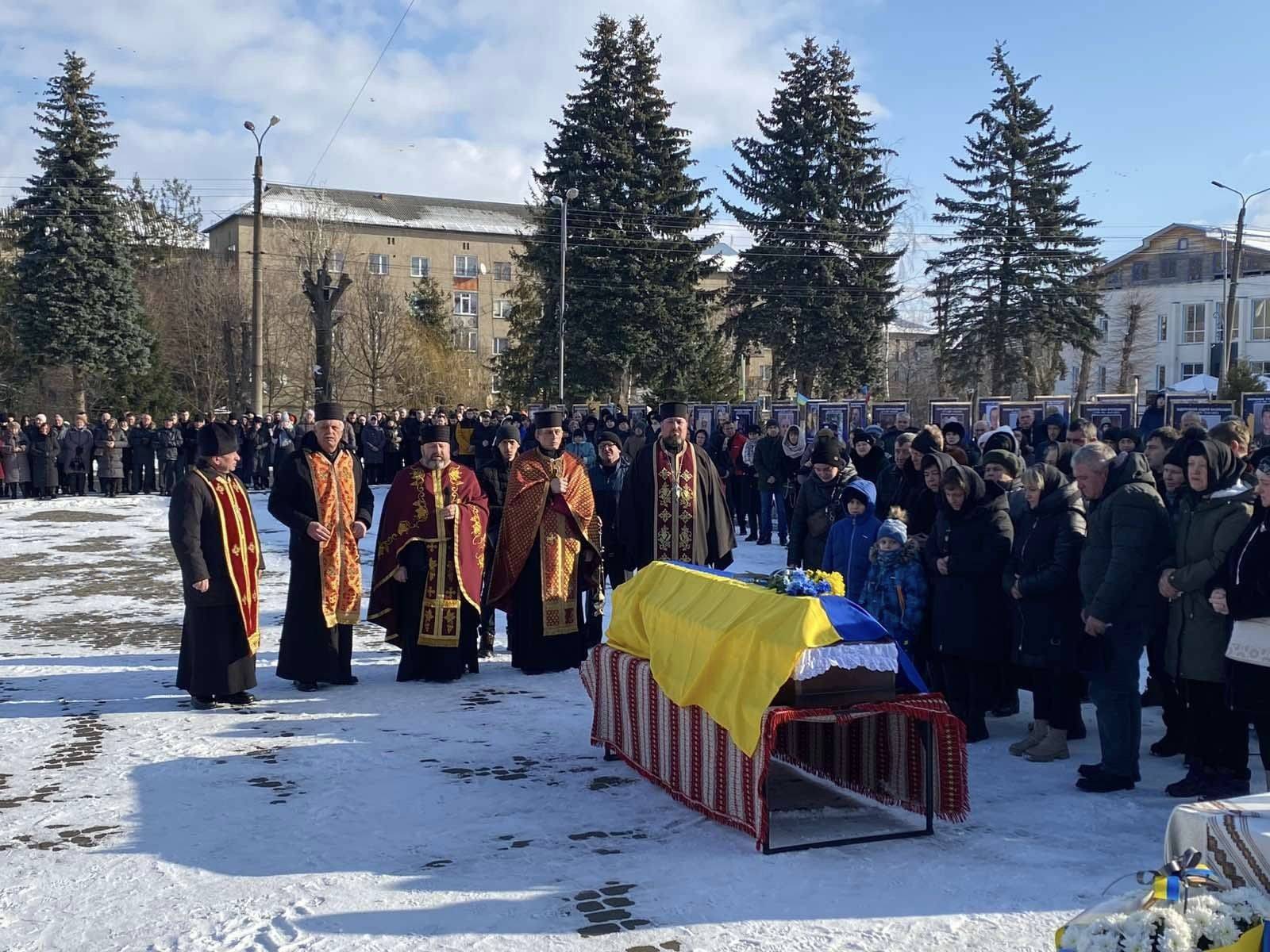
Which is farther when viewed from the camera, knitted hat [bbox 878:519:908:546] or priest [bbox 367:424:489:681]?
priest [bbox 367:424:489:681]

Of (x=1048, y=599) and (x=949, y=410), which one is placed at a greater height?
(x=949, y=410)

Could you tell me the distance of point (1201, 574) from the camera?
5855 mm

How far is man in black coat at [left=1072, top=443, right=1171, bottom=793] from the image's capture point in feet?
20.0

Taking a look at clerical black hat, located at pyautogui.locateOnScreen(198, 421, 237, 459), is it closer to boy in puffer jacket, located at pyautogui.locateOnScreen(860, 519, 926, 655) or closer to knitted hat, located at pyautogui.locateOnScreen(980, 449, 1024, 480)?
boy in puffer jacket, located at pyautogui.locateOnScreen(860, 519, 926, 655)

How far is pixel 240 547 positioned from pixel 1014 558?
5.14m

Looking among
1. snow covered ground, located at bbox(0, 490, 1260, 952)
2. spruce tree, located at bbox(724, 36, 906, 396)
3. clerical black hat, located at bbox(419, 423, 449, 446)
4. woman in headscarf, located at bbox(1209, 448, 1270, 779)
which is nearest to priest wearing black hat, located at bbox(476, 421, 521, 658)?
clerical black hat, located at bbox(419, 423, 449, 446)

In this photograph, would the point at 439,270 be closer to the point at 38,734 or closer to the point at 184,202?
the point at 184,202

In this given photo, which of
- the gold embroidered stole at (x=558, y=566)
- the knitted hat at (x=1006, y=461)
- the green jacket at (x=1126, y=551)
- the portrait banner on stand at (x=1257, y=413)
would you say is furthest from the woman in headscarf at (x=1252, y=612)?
the portrait banner on stand at (x=1257, y=413)

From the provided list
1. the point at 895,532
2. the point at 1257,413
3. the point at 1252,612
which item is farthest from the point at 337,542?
the point at 1257,413

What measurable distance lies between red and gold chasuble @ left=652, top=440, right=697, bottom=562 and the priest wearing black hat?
3.78ft

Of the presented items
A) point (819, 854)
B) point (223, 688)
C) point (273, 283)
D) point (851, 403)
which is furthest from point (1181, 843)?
point (273, 283)

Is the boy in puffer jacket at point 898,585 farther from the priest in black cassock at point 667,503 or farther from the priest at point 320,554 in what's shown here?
the priest at point 320,554

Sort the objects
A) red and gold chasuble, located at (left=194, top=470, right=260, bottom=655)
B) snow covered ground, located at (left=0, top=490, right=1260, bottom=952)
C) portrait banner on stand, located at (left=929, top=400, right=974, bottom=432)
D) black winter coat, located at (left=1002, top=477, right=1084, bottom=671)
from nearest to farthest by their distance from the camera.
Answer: snow covered ground, located at (left=0, top=490, right=1260, bottom=952) < black winter coat, located at (left=1002, top=477, right=1084, bottom=671) < red and gold chasuble, located at (left=194, top=470, right=260, bottom=655) < portrait banner on stand, located at (left=929, top=400, right=974, bottom=432)

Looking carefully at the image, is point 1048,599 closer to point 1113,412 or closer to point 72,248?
point 1113,412
